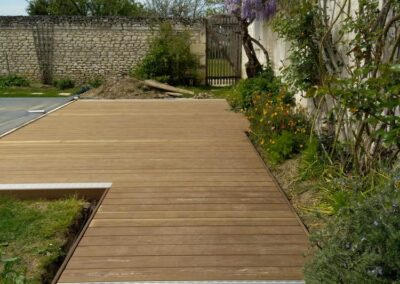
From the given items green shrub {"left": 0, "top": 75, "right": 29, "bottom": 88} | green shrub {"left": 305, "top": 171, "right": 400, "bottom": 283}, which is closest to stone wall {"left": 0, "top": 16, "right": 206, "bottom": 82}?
green shrub {"left": 0, "top": 75, "right": 29, "bottom": 88}

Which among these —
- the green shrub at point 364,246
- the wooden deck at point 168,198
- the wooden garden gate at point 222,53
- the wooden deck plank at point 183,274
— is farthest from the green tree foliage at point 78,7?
the green shrub at point 364,246

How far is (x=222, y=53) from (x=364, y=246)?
1130 centimetres

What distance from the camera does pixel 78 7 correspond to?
2369cm

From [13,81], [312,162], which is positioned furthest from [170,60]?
[312,162]

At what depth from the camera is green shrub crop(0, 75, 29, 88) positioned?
12.6m

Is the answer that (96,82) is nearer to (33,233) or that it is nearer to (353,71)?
(353,71)

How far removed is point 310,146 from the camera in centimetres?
381

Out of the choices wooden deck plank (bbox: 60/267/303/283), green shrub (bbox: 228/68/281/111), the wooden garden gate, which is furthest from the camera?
the wooden garden gate

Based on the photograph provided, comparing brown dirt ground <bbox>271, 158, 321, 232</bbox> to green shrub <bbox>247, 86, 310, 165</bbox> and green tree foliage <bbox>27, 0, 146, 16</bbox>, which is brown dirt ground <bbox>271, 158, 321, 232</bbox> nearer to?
green shrub <bbox>247, 86, 310, 165</bbox>

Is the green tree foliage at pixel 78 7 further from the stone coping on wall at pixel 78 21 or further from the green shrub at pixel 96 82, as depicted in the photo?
the green shrub at pixel 96 82

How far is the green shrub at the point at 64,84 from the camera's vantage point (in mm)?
12524

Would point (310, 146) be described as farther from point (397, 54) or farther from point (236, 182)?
point (397, 54)

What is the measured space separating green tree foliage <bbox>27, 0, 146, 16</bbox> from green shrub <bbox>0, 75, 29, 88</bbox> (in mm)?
10938

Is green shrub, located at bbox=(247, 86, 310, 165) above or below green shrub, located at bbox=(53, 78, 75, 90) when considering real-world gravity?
above
